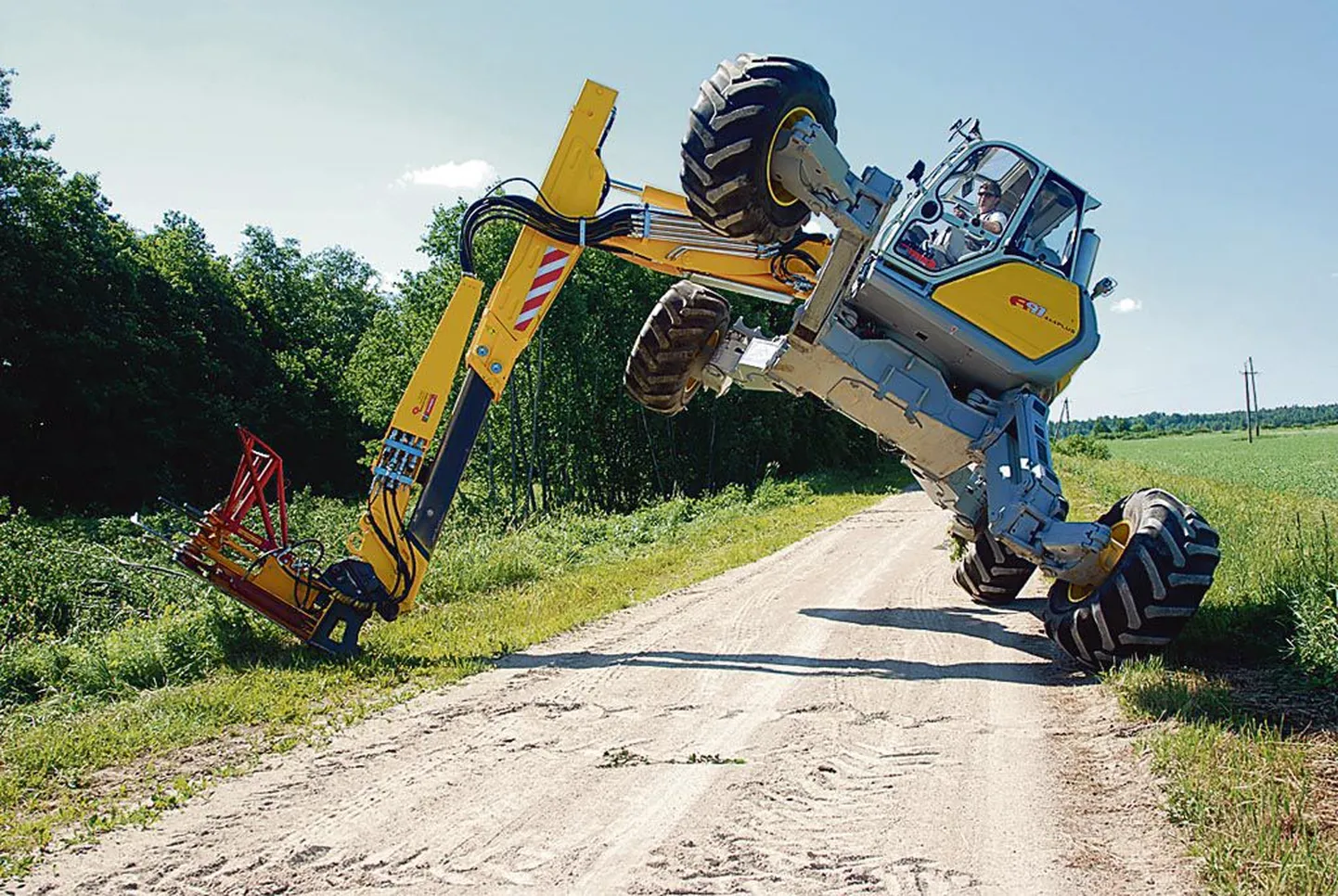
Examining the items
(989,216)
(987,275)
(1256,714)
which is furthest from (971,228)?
(1256,714)

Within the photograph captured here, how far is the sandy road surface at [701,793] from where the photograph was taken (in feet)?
12.8

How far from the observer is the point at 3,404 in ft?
87.6

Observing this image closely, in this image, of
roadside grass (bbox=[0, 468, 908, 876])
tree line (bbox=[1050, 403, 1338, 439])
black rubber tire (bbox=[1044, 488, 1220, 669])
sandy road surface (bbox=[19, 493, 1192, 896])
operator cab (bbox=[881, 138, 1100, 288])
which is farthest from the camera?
tree line (bbox=[1050, 403, 1338, 439])

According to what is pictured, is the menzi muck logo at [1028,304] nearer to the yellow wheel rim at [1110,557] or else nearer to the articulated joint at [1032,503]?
the articulated joint at [1032,503]

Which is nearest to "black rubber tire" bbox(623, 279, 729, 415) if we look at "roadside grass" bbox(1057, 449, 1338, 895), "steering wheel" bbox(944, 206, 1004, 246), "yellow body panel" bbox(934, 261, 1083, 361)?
"steering wheel" bbox(944, 206, 1004, 246)

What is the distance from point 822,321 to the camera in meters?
7.77

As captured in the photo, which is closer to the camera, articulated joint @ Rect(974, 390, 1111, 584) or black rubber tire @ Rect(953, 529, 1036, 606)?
articulated joint @ Rect(974, 390, 1111, 584)

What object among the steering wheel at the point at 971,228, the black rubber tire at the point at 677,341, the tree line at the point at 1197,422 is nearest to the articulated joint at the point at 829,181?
the steering wheel at the point at 971,228

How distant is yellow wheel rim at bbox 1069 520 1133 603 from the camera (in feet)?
22.8

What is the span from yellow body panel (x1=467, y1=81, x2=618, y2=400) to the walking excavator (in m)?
0.02

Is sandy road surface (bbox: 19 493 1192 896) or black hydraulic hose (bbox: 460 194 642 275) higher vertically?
black hydraulic hose (bbox: 460 194 642 275)

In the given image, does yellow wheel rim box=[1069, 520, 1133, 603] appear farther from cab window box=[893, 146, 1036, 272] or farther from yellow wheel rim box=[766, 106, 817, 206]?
A: yellow wheel rim box=[766, 106, 817, 206]

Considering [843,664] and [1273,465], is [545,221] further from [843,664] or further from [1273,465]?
[1273,465]

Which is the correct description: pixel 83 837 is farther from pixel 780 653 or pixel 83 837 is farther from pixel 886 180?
pixel 886 180
